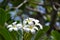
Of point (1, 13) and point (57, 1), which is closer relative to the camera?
point (1, 13)

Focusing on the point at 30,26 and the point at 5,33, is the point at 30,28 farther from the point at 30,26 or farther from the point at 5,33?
the point at 5,33

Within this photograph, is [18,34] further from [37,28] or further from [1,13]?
[1,13]

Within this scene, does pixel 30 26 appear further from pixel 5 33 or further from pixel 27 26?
pixel 5 33

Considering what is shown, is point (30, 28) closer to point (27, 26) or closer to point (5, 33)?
point (27, 26)

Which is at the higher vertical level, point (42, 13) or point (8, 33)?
point (8, 33)

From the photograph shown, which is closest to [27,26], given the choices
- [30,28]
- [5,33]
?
[30,28]

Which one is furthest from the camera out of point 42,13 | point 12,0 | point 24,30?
point 42,13

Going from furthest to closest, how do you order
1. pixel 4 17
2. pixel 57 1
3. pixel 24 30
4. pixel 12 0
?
pixel 12 0 → pixel 57 1 → pixel 4 17 → pixel 24 30

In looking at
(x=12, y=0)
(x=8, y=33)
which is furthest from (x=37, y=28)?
(x=12, y=0)

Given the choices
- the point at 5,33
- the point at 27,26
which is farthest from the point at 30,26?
the point at 5,33

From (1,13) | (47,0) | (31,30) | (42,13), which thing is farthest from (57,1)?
(31,30)
